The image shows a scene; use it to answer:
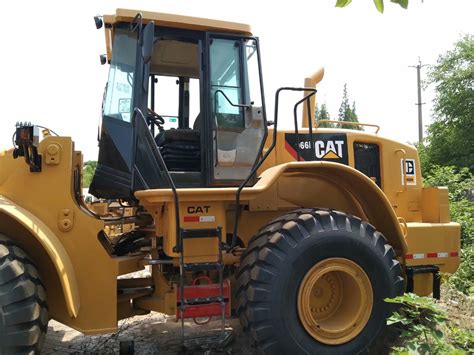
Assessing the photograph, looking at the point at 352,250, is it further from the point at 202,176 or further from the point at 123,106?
the point at 123,106

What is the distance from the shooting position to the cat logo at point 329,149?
474cm

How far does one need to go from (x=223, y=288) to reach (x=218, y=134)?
128cm

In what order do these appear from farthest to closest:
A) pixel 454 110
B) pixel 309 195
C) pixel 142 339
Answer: pixel 454 110 < pixel 142 339 < pixel 309 195

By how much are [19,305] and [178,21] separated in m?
2.52

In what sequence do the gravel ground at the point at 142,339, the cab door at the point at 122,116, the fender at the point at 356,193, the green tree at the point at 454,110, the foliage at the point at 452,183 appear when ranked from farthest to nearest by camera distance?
the green tree at the point at 454,110, the foliage at the point at 452,183, the gravel ground at the point at 142,339, the fender at the point at 356,193, the cab door at the point at 122,116

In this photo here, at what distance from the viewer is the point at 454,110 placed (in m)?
20.9

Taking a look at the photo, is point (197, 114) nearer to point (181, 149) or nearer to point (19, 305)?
point (181, 149)

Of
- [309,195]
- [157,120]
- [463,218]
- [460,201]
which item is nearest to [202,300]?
[309,195]

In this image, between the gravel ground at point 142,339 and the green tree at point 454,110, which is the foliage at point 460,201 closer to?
the gravel ground at point 142,339

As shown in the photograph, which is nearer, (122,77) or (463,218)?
(122,77)

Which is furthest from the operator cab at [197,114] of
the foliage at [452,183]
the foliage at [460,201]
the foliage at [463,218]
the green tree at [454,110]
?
the green tree at [454,110]

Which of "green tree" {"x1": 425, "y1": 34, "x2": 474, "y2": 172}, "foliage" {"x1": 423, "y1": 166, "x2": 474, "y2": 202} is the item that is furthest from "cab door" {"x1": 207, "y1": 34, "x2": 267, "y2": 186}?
"green tree" {"x1": 425, "y1": 34, "x2": 474, "y2": 172}

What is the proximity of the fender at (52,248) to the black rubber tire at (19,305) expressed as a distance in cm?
17

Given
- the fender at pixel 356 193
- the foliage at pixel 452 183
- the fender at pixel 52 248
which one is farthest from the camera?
the foliage at pixel 452 183
